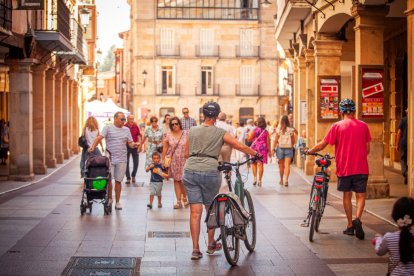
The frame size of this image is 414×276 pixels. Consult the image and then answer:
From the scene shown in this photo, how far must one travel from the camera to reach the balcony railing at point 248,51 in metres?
62.8

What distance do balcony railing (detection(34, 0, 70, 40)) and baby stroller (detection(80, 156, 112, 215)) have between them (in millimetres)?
9448

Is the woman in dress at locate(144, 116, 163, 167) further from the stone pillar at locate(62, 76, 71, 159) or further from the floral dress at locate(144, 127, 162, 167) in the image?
the stone pillar at locate(62, 76, 71, 159)

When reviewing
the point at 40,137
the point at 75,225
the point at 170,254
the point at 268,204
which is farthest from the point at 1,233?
the point at 40,137

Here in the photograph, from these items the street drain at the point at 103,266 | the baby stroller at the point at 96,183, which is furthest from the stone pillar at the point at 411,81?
the street drain at the point at 103,266

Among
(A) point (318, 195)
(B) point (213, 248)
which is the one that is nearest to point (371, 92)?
(A) point (318, 195)

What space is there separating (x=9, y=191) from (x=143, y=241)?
25.8 ft

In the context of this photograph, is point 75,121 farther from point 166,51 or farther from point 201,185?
point 201,185

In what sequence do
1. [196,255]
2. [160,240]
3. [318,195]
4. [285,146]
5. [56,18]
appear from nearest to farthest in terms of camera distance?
[196,255] < [318,195] < [160,240] < [285,146] < [56,18]

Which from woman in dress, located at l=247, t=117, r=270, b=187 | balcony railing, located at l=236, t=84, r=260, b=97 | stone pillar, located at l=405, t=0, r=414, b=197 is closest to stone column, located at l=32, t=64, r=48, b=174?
woman in dress, located at l=247, t=117, r=270, b=187

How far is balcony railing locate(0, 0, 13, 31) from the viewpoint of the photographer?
695 inches

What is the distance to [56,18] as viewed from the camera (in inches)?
961

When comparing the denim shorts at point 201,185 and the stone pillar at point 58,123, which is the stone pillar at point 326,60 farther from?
the denim shorts at point 201,185

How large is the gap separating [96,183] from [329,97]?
833 cm

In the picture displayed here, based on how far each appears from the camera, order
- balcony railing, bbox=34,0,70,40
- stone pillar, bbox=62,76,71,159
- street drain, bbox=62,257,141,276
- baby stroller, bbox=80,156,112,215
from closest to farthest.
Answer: street drain, bbox=62,257,141,276 < baby stroller, bbox=80,156,112,215 < balcony railing, bbox=34,0,70,40 < stone pillar, bbox=62,76,71,159
